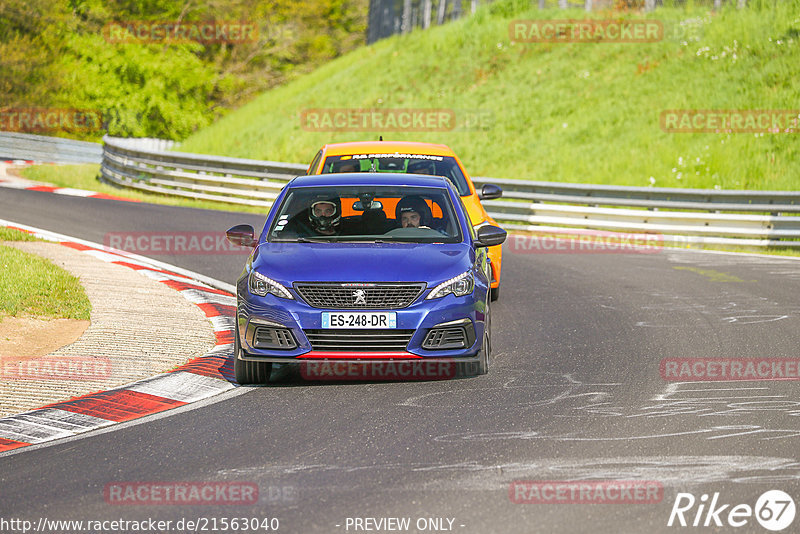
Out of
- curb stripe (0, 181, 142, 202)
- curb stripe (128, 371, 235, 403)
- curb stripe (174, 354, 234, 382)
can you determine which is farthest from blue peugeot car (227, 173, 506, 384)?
curb stripe (0, 181, 142, 202)

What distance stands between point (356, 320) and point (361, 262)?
1.68 feet

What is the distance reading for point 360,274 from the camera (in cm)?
807

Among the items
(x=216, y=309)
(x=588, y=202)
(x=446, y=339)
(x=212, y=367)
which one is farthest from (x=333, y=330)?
(x=588, y=202)

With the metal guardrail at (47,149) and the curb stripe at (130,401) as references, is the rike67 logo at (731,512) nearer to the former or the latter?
the curb stripe at (130,401)

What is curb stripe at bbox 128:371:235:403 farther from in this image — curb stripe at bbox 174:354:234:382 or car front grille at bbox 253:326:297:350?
car front grille at bbox 253:326:297:350

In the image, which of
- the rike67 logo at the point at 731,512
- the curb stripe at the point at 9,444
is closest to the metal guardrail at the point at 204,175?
the curb stripe at the point at 9,444

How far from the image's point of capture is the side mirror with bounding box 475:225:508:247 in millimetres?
9094

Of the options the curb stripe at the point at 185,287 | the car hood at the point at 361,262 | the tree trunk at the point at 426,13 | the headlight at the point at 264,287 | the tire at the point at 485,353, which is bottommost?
the curb stripe at the point at 185,287

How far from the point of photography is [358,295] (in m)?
8.00

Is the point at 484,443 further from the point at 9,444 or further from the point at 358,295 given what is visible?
the point at 9,444

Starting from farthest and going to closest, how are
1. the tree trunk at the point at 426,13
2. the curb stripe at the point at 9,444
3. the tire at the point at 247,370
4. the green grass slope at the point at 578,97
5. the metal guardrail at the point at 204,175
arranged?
1. the tree trunk at the point at 426,13
2. the green grass slope at the point at 578,97
3. the metal guardrail at the point at 204,175
4. the tire at the point at 247,370
5. the curb stripe at the point at 9,444

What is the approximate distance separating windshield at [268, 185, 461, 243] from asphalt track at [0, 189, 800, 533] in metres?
1.22

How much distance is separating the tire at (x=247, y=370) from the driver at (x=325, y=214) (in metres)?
1.30

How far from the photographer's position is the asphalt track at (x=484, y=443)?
17.6ft
